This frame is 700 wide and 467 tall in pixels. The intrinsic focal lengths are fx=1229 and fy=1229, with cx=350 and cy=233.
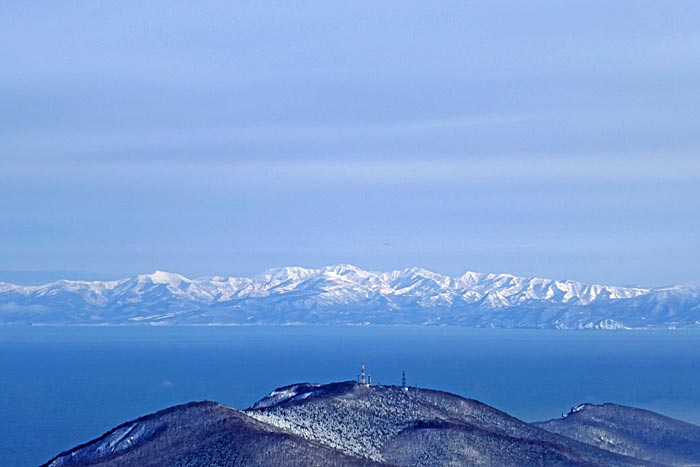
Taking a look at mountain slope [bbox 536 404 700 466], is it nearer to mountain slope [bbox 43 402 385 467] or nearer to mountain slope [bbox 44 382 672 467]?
mountain slope [bbox 44 382 672 467]

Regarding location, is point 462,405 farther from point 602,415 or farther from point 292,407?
point 602,415

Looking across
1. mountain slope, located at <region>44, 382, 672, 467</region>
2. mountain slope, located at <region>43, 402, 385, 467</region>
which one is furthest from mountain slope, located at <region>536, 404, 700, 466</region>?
mountain slope, located at <region>43, 402, 385, 467</region>

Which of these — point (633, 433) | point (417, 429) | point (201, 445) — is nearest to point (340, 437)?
point (417, 429)

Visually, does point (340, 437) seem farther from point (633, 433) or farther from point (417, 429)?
point (633, 433)

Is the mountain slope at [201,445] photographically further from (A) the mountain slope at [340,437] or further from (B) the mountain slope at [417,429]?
(B) the mountain slope at [417,429]

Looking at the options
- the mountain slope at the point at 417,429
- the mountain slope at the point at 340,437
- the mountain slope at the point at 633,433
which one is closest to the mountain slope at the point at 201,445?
the mountain slope at the point at 340,437

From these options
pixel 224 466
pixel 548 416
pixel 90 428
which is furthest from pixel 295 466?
pixel 548 416

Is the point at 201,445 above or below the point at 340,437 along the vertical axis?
above

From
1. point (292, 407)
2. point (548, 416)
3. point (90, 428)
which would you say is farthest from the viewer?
point (548, 416)
